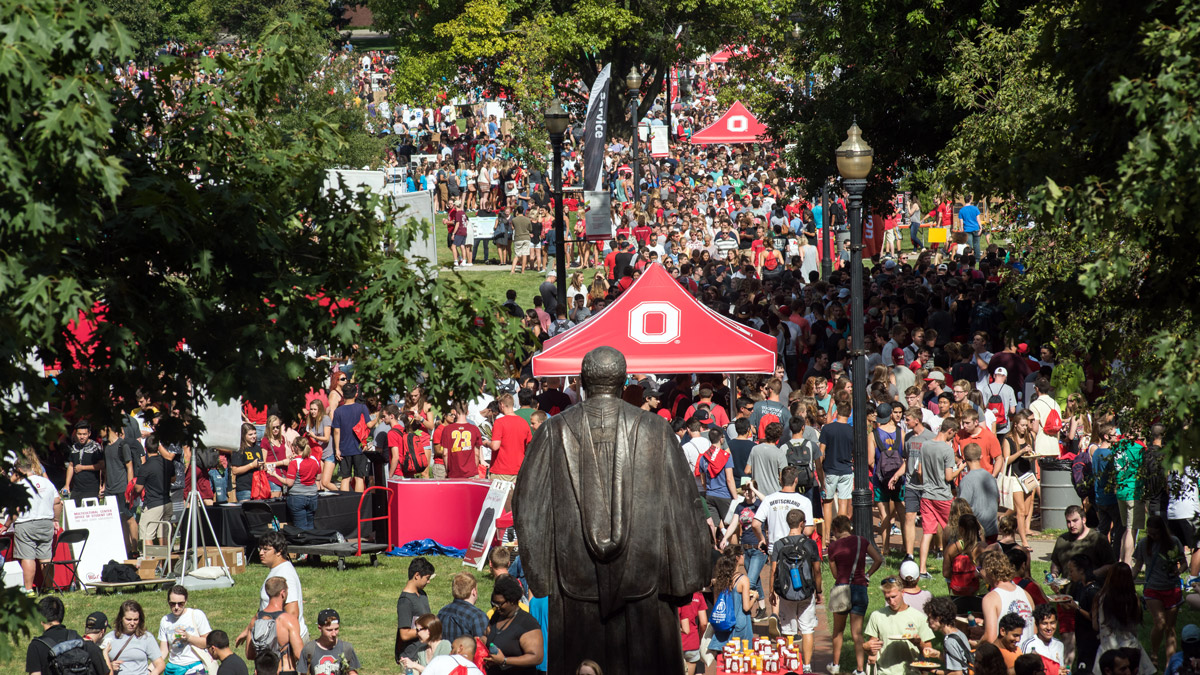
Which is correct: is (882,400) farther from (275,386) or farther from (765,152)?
(765,152)

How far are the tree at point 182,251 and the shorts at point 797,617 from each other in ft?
15.1

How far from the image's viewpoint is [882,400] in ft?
56.6

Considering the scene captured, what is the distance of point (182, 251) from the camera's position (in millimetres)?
8023

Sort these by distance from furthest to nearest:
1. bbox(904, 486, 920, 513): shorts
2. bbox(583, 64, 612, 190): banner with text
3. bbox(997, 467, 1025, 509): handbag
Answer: bbox(583, 64, 612, 190): banner with text → bbox(997, 467, 1025, 509): handbag → bbox(904, 486, 920, 513): shorts

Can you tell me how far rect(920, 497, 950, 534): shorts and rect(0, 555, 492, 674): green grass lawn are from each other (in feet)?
15.3

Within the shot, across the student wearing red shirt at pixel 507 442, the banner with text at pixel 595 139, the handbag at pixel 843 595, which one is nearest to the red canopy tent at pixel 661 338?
the student wearing red shirt at pixel 507 442

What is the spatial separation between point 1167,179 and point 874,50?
16.0m

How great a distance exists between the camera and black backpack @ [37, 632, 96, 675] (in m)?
11.0

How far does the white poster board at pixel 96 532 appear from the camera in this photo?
1642cm

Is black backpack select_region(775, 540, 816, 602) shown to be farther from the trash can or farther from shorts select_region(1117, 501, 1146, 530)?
the trash can

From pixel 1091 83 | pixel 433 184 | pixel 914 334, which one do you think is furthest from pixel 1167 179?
pixel 433 184

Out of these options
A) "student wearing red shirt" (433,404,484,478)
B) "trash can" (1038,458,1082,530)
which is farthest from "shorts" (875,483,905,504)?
"student wearing red shirt" (433,404,484,478)

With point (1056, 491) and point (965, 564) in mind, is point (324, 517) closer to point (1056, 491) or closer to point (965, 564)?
point (965, 564)

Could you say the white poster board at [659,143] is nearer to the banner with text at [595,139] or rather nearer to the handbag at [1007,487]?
the banner with text at [595,139]
